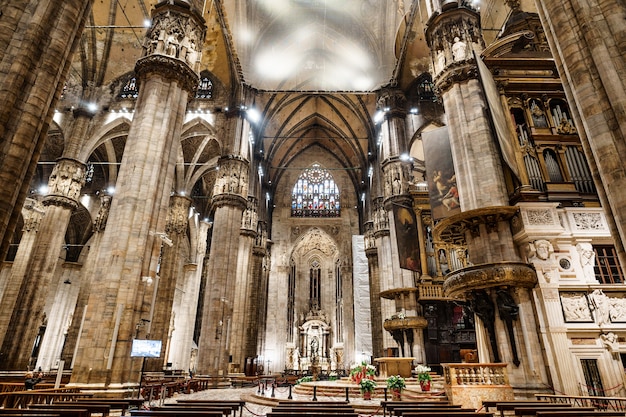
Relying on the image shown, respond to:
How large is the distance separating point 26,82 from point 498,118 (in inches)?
409

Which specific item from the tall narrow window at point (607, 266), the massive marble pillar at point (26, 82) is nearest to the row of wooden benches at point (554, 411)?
the tall narrow window at point (607, 266)

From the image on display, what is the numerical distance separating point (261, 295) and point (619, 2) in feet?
91.5

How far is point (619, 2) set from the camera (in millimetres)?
5734

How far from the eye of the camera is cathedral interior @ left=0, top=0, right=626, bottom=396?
6121mm

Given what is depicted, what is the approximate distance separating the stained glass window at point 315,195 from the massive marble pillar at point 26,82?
94.0ft

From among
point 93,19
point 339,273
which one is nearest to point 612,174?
point 93,19

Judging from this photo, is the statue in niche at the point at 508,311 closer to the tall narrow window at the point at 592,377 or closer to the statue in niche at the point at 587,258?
the tall narrow window at the point at 592,377

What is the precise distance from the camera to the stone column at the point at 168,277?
61.3 ft

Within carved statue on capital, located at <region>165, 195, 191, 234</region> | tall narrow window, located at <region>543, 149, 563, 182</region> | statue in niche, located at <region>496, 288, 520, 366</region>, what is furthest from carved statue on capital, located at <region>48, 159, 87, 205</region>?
tall narrow window, located at <region>543, 149, 563, 182</region>

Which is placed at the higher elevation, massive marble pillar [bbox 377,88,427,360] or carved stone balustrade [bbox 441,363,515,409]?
massive marble pillar [bbox 377,88,427,360]

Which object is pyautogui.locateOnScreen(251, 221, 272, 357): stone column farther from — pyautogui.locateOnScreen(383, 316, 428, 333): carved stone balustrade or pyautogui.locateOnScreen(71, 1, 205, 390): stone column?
pyautogui.locateOnScreen(71, 1, 205, 390): stone column

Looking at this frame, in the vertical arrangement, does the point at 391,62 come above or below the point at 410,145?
above

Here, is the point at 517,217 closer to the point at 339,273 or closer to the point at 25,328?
the point at 25,328

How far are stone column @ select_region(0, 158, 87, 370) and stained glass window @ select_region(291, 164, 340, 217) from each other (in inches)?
787
